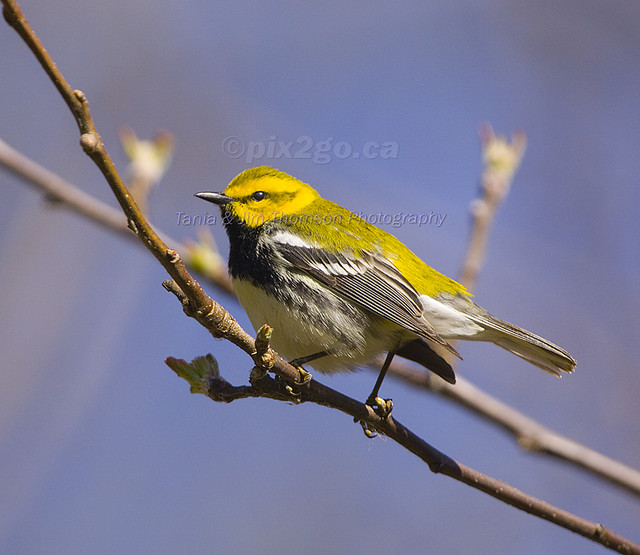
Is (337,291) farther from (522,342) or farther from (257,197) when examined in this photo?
(522,342)

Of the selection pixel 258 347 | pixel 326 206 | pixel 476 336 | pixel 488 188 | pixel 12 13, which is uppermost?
pixel 488 188

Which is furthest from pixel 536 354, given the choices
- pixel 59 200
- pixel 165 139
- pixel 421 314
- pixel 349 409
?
pixel 59 200

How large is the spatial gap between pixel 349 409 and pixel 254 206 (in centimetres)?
124

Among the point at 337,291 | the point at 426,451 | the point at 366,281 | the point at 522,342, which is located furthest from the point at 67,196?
the point at 522,342

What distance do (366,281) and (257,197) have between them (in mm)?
666

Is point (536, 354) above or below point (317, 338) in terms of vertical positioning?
above

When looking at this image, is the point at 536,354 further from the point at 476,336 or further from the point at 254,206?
the point at 254,206

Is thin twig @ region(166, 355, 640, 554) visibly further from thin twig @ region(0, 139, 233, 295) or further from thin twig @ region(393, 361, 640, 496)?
thin twig @ region(0, 139, 233, 295)

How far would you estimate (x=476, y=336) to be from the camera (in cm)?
303

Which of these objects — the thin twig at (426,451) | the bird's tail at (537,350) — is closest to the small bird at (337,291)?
the bird's tail at (537,350)

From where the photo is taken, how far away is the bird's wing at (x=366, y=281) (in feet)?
→ 8.64

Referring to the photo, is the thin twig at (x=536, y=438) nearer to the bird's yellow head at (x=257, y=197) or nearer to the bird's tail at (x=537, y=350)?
the bird's tail at (x=537, y=350)

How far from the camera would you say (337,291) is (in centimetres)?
271

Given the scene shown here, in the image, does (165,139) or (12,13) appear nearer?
(12,13)
